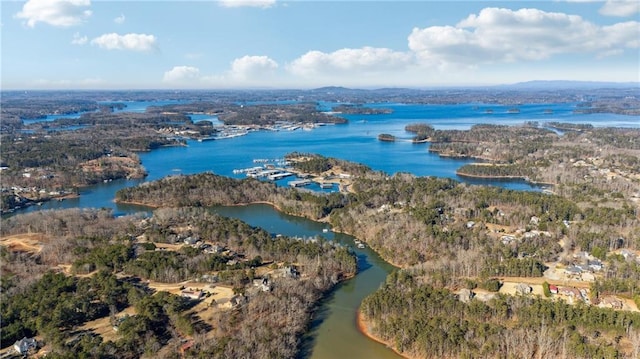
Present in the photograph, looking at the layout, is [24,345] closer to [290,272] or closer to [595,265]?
[290,272]

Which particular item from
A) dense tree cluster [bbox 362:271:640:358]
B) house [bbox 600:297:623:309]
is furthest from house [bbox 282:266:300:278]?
house [bbox 600:297:623:309]

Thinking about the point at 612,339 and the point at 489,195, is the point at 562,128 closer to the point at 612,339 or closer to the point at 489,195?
the point at 489,195

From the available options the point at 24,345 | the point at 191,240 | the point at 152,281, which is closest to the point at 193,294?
the point at 152,281

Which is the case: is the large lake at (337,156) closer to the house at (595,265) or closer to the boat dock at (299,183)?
the boat dock at (299,183)

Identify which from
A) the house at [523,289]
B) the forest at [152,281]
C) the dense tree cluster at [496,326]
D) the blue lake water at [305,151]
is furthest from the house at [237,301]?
the blue lake water at [305,151]

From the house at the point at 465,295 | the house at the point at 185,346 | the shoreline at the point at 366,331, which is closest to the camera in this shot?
the house at the point at 185,346

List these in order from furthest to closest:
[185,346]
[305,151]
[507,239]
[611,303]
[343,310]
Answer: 1. [305,151]
2. [507,239]
3. [343,310]
4. [611,303]
5. [185,346]
